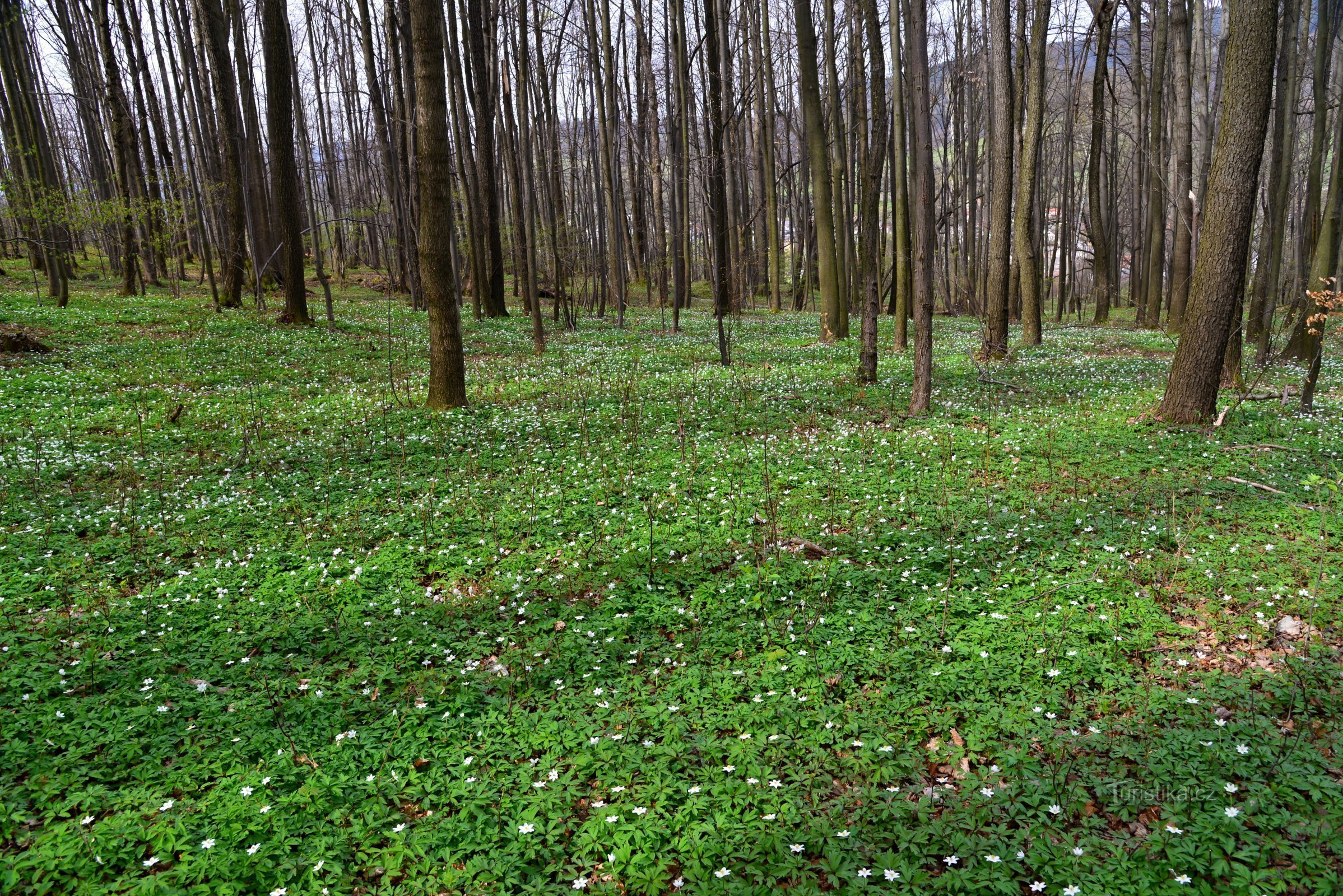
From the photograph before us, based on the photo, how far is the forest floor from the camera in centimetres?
327

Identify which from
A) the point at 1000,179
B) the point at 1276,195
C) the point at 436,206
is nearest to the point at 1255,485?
the point at 1000,179

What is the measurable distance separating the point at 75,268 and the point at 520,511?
3635 cm

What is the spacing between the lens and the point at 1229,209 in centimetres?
877

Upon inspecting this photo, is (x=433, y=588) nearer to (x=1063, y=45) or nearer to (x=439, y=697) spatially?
(x=439, y=697)

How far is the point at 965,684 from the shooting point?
4418mm

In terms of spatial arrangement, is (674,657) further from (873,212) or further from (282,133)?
(282,133)

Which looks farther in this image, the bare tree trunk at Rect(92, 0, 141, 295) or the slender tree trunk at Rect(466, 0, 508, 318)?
the bare tree trunk at Rect(92, 0, 141, 295)

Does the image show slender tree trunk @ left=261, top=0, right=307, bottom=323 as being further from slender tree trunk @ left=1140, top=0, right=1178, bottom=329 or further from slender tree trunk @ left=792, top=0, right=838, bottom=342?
slender tree trunk @ left=1140, top=0, right=1178, bottom=329

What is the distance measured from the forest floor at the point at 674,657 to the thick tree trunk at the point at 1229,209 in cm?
78

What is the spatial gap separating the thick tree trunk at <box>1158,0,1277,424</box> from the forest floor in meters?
0.78

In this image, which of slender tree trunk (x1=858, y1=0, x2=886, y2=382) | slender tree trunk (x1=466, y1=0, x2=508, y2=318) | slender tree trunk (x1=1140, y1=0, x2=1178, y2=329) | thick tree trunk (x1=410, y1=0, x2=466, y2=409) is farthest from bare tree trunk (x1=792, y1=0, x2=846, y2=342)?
thick tree trunk (x1=410, y1=0, x2=466, y2=409)

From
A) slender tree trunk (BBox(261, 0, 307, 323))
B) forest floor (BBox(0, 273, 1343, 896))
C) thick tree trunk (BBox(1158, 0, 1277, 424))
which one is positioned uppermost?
slender tree trunk (BBox(261, 0, 307, 323))

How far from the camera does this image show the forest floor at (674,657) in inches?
129

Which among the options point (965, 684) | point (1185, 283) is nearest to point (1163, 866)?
point (965, 684)
